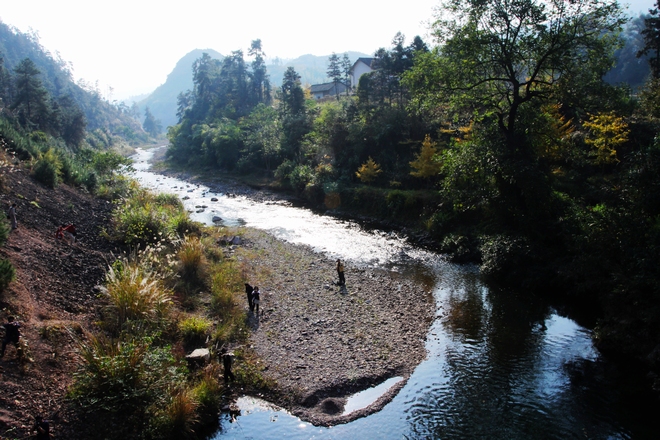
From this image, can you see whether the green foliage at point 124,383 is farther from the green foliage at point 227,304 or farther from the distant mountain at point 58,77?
the distant mountain at point 58,77

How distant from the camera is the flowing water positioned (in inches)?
419

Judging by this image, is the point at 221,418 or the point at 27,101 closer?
the point at 221,418

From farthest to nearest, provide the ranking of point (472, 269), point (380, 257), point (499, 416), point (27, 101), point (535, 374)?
point (27, 101)
point (380, 257)
point (472, 269)
point (535, 374)
point (499, 416)

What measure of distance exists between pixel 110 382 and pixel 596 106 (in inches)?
952

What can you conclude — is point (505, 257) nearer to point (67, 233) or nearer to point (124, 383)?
point (124, 383)

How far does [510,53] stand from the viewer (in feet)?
68.4

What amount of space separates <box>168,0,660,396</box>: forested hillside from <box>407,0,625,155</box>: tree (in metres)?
0.06

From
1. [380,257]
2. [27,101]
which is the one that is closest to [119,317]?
[380,257]

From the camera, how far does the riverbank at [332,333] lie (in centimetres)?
1222

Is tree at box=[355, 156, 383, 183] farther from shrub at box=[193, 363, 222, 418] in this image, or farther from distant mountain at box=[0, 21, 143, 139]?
distant mountain at box=[0, 21, 143, 139]

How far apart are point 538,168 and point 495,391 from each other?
1367 cm

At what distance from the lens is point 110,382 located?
10078mm

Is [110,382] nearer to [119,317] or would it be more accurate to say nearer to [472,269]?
[119,317]

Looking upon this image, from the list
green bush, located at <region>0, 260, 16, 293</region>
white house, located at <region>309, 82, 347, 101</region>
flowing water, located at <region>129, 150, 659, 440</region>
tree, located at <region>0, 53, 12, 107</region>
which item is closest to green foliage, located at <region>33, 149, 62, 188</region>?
green bush, located at <region>0, 260, 16, 293</region>
